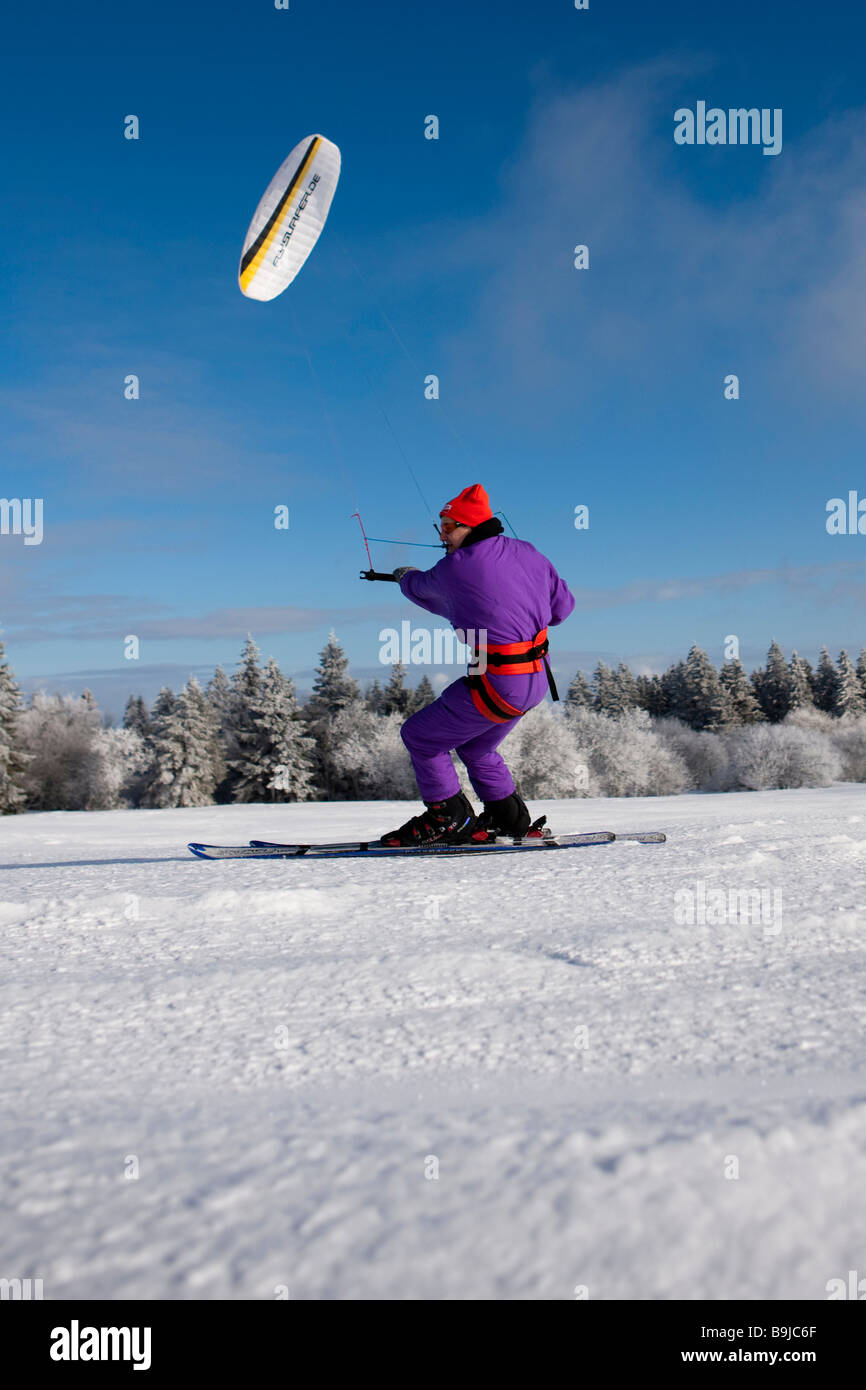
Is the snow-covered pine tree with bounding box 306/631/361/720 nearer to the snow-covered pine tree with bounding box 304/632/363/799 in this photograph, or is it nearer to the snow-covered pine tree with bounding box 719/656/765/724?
the snow-covered pine tree with bounding box 304/632/363/799

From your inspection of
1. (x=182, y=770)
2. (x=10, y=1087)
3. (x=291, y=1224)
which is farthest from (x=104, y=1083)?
(x=182, y=770)

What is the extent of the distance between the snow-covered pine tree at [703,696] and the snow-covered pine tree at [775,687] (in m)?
6.29

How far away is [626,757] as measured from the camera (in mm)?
53094

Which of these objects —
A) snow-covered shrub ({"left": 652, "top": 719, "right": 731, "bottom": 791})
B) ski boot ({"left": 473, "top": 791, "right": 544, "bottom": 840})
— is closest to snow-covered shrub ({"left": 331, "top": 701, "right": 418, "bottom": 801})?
snow-covered shrub ({"left": 652, "top": 719, "right": 731, "bottom": 791})

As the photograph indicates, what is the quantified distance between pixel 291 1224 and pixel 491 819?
4.29 metres

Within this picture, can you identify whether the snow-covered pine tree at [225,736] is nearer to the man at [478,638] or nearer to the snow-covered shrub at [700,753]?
the snow-covered shrub at [700,753]

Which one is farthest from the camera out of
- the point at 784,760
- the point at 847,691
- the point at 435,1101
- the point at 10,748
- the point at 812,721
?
the point at 847,691

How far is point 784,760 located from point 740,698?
48.4 feet

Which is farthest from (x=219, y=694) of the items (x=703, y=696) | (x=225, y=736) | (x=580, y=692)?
(x=703, y=696)

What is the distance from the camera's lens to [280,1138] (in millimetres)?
1255

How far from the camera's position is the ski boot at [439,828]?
5.04 metres

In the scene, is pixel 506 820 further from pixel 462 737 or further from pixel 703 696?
pixel 703 696

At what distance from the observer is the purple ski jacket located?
455 cm
